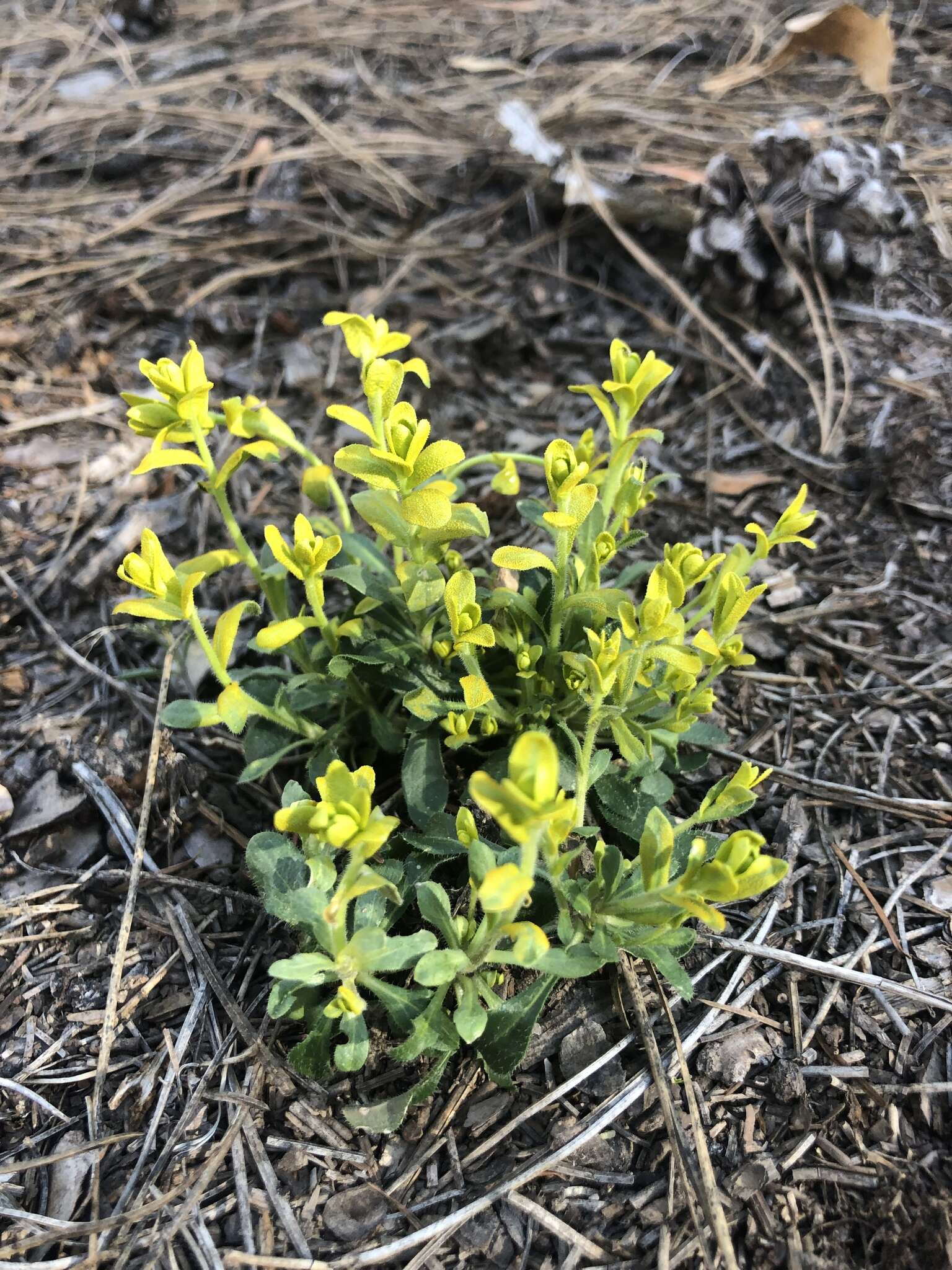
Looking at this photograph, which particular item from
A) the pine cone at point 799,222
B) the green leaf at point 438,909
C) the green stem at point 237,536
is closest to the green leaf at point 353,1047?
the green leaf at point 438,909

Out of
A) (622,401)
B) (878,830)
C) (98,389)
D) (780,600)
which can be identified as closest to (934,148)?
(780,600)

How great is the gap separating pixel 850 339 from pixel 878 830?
6.89 feet

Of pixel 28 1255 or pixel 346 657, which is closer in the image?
pixel 28 1255

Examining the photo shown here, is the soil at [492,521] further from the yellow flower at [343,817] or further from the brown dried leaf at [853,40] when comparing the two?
the yellow flower at [343,817]

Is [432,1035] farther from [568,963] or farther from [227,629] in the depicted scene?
[227,629]

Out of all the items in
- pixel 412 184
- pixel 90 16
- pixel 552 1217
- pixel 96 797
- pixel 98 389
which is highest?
pixel 90 16

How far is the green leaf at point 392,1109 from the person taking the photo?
175cm

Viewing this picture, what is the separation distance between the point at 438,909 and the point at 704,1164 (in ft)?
2.30

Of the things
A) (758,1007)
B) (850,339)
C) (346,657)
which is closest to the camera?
(758,1007)

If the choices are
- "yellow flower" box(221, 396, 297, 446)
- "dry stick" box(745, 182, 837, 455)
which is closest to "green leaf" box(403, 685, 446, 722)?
"yellow flower" box(221, 396, 297, 446)

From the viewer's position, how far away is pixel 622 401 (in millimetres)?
2023

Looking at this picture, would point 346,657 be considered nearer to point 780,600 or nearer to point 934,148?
point 780,600

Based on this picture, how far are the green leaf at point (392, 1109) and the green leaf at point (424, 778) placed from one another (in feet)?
1.66

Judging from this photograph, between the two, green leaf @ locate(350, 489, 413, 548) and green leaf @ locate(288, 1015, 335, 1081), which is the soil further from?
green leaf @ locate(350, 489, 413, 548)
